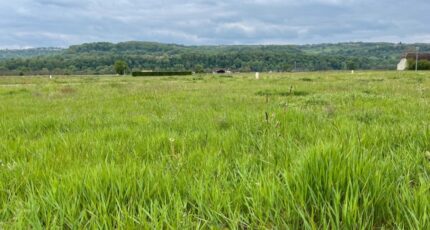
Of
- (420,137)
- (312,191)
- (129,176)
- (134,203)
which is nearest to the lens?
(312,191)

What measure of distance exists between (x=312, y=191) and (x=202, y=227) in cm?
69

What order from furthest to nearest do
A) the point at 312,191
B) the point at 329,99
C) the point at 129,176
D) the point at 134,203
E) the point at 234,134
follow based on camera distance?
1. the point at 329,99
2. the point at 234,134
3. the point at 129,176
4. the point at 134,203
5. the point at 312,191

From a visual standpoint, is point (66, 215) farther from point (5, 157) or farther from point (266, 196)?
point (5, 157)

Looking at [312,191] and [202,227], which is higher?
[312,191]

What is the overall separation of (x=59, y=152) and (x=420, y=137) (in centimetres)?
409

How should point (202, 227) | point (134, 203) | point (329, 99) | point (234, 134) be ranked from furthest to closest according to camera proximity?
point (329, 99)
point (234, 134)
point (134, 203)
point (202, 227)

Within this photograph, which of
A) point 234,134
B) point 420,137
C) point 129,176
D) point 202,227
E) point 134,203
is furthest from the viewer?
point 234,134

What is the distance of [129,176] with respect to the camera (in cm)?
261

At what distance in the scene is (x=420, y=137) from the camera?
397 centimetres

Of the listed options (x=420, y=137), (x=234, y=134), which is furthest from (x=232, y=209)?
(x=420, y=137)

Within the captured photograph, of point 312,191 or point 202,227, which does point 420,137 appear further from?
point 202,227

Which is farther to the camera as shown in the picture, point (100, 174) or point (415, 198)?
point (100, 174)

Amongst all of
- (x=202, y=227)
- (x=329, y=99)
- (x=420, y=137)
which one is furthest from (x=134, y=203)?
(x=329, y=99)

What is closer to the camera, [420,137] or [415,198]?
[415,198]
